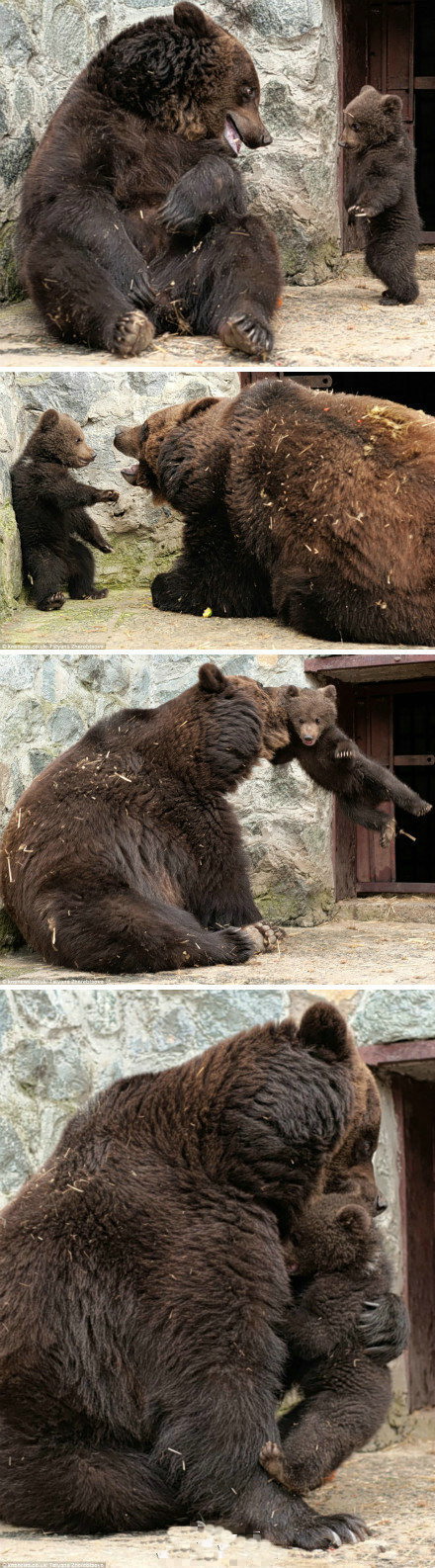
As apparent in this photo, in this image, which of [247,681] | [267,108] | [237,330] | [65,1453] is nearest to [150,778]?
[247,681]

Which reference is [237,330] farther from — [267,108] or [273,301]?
[267,108]

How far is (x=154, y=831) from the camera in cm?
660

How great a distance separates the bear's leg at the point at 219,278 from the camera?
7.32 metres

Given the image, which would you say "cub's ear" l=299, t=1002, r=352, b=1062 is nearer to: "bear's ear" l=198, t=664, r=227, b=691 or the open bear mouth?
"bear's ear" l=198, t=664, r=227, b=691

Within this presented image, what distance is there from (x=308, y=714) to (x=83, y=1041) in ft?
6.03

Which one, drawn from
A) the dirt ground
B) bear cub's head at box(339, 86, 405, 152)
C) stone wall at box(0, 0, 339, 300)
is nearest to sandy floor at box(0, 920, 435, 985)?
the dirt ground

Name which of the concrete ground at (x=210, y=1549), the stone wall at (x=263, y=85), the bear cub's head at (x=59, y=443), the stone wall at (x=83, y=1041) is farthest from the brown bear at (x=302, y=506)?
the concrete ground at (x=210, y=1549)

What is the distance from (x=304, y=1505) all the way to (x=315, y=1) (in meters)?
7.13

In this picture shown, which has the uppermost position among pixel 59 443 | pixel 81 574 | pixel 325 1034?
pixel 59 443

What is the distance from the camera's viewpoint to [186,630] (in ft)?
23.4

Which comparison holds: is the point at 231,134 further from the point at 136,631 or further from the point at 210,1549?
the point at 210,1549

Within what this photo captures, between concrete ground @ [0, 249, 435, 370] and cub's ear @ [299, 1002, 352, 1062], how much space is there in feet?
9.99

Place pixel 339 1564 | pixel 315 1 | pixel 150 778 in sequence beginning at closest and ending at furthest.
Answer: pixel 339 1564
pixel 150 778
pixel 315 1

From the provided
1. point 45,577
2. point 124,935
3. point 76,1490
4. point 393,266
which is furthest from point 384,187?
point 76,1490
